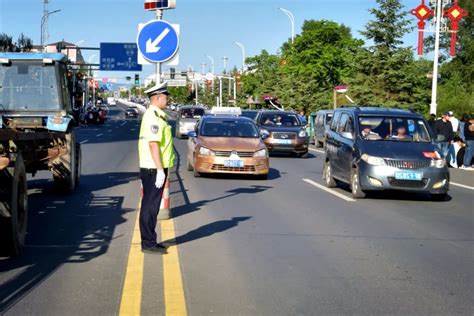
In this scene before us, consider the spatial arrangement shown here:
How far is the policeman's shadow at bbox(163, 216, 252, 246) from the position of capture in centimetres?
829

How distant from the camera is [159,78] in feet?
36.2

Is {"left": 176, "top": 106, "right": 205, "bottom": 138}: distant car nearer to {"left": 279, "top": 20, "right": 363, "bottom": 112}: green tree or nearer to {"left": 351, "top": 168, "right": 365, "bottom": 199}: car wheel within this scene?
{"left": 279, "top": 20, "right": 363, "bottom": 112}: green tree

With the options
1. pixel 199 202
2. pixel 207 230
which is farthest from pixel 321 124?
pixel 207 230

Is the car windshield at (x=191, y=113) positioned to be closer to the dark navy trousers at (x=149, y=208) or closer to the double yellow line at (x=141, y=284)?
the double yellow line at (x=141, y=284)

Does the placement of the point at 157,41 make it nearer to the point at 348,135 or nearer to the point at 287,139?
the point at 348,135

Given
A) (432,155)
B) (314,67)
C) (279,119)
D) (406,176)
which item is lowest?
(406,176)

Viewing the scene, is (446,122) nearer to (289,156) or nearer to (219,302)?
(289,156)

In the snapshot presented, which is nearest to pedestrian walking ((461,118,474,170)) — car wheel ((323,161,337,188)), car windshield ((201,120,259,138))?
car windshield ((201,120,259,138))

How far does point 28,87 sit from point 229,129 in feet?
20.0

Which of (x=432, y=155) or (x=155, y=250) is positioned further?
(x=432, y=155)

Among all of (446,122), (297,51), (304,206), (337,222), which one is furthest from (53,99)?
(297,51)

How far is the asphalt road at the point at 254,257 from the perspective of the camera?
5.72 m

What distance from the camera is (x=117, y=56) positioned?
61.8m

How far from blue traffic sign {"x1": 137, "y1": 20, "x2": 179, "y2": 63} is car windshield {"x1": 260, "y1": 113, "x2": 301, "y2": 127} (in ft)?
48.9
